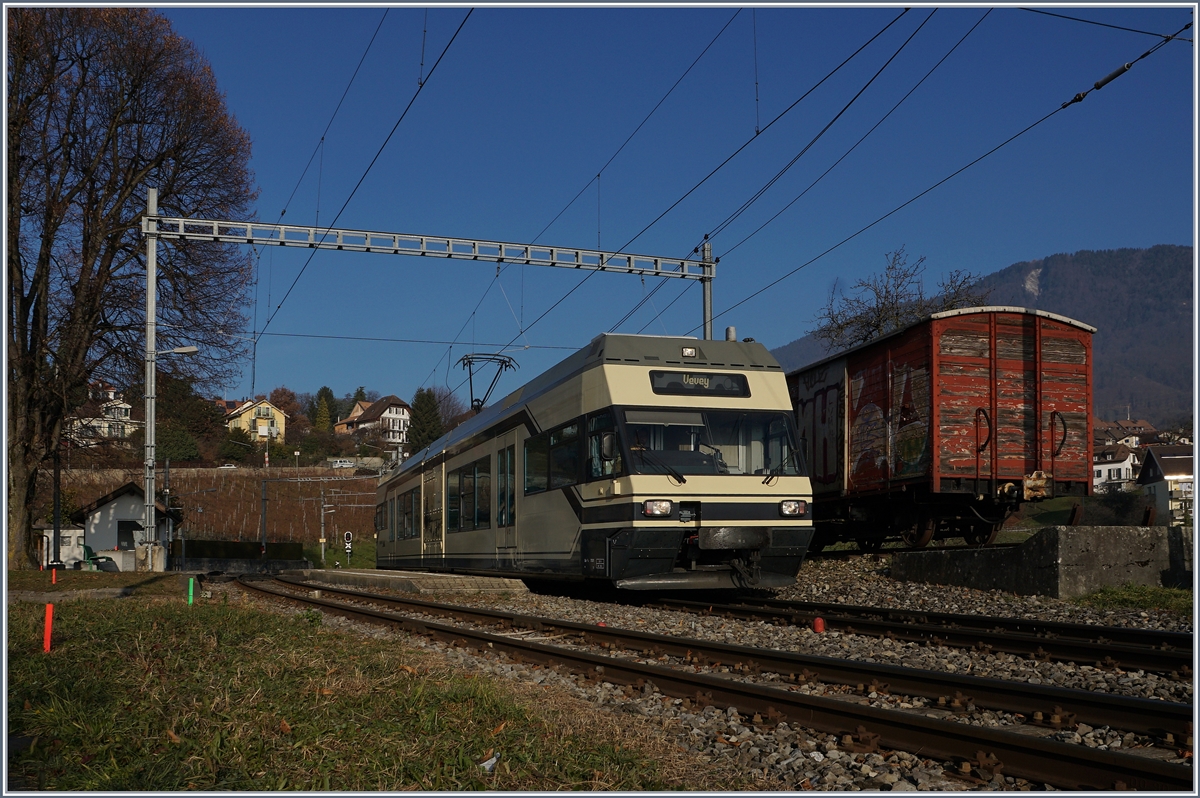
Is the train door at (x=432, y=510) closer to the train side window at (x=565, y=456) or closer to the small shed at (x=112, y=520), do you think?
the train side window at (x=565, y=456)

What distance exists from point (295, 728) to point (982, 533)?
15.5 m

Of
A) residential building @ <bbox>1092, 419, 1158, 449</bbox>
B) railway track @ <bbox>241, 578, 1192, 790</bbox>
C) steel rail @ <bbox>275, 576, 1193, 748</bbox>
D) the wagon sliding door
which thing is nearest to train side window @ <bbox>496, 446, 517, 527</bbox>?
railway track @ <bbox>241, 578, 1192, 790</bbox>

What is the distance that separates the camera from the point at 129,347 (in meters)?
26.9

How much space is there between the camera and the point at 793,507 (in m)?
12.9

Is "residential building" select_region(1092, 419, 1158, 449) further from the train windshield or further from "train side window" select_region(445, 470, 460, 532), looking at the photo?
the train windshield

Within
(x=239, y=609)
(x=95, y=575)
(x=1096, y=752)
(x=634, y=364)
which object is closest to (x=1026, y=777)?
(x=1096, y=752)

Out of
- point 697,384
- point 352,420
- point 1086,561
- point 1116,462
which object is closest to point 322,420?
point 352,420

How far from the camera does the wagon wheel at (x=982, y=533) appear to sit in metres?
17.9

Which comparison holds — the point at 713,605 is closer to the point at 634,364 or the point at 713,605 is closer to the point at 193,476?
the point at 634,364

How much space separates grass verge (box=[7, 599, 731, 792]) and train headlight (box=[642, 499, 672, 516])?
4577 mm

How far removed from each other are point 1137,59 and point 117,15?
2372 centimetres

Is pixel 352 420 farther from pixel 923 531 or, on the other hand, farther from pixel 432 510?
pixel 923 531

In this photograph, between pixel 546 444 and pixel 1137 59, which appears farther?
pixel 546 444

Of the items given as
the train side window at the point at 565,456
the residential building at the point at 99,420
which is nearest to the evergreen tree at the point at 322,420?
the residential building at the point at 99,420
